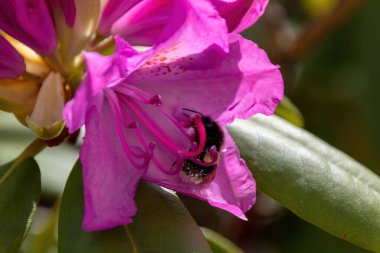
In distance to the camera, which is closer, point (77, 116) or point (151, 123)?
point (77, 116)

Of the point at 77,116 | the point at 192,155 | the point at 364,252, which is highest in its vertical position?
the point at 77,116

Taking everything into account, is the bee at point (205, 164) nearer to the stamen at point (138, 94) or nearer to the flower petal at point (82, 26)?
the stamen at point (138, 94)

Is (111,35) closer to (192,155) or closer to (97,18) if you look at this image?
(97,18)

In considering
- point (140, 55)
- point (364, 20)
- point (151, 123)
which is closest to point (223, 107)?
point (151, 123)

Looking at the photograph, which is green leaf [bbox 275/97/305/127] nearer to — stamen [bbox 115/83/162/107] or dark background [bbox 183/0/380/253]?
stamen [bbox 115/83/162/107]

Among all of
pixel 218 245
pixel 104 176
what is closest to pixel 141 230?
pixel 104 176

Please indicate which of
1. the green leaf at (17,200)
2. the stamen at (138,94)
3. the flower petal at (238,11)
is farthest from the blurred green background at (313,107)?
the flower petal at (238,11)
